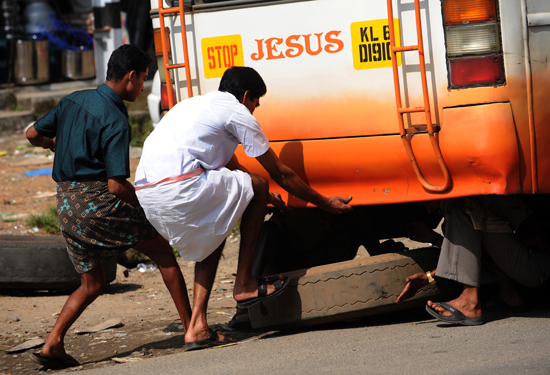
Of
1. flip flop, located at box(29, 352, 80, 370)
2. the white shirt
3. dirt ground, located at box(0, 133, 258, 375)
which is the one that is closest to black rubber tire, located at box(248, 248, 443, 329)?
dirt ground, located at box(0, 133, 258, 375)

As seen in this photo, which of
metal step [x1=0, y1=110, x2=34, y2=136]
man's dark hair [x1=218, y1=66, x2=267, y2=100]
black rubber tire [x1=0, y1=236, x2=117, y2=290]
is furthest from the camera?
metal step [x1=0, y1=110, x2=34, y2=136]

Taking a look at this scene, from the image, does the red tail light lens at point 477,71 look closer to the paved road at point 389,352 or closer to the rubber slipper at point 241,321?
the paved road at point 389,352

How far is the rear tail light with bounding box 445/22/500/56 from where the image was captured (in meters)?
2.90

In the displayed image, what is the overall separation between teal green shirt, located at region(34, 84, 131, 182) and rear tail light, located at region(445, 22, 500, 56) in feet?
5.39

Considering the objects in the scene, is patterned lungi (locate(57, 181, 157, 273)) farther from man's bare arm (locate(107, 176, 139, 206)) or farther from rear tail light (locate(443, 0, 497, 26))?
rear tail light (locate(443, 0, 497, 26))

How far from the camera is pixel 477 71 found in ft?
9.68

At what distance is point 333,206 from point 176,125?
89 centimetres

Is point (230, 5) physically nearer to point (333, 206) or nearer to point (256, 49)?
point (256, 49)

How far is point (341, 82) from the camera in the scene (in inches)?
125

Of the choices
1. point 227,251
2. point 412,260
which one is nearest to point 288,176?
point 412,260

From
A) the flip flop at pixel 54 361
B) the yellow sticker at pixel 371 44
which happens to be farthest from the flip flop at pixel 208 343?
the yellow sticker at pixel 371 44

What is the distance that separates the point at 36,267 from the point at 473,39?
3.39 m

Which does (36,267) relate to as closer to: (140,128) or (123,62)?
(123,62)

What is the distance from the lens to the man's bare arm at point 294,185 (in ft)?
10.6
